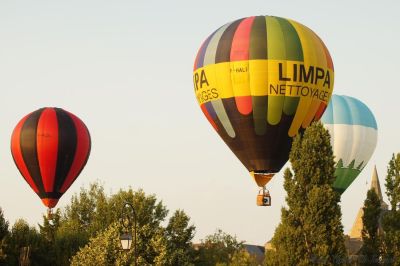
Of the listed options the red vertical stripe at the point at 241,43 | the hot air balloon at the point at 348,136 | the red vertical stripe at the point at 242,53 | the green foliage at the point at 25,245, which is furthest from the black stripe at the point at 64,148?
the red vertical stripe at the point at 241,43

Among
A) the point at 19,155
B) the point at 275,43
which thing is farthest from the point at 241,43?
the point at 19,155

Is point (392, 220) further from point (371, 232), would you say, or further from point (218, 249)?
point (218, 249)

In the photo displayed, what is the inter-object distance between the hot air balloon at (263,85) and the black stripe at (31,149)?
24707mm

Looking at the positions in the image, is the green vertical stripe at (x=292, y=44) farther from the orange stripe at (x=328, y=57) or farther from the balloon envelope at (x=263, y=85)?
the orange stripe at (x=328, y=57)

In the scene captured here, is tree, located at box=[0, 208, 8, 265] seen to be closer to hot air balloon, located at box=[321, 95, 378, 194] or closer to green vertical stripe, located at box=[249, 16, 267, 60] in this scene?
green vertical stripe, located at box=[249, 16, 267, 60]

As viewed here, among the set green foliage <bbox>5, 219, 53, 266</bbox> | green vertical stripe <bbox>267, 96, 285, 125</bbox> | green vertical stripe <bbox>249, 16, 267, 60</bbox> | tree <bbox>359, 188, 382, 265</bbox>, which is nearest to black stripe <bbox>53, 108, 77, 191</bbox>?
green foliage <bbox>5, 219, 53, 266</bbox>

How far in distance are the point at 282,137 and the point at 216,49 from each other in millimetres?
8059

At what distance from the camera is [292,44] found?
69062 millimetres

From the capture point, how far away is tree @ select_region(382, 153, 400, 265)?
69438 mm

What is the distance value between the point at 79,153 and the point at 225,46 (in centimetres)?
2701

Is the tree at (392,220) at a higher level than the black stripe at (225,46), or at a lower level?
lower

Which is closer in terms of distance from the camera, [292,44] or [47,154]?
[292,44]

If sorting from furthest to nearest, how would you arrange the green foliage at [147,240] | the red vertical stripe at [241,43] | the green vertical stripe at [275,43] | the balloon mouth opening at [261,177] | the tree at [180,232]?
the tree at [180,232]
the green foliage at [147,240]
the balloon mouth opening at [261,177]
the red vertical stripe at [241,43]
the green vertical stripe at [275,43]

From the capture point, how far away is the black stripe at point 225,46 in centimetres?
6938
